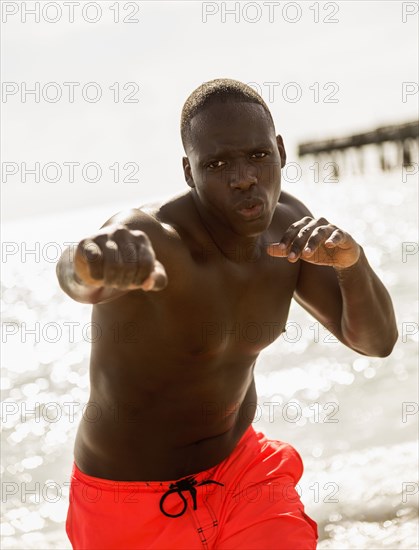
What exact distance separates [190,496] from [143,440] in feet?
0.93

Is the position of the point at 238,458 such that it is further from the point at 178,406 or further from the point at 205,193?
the point at 205,193

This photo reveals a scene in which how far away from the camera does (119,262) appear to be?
2.33m

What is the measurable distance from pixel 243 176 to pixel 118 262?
1102 mm

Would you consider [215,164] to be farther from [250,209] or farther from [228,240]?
[228,240]

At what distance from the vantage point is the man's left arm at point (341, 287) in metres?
3.15

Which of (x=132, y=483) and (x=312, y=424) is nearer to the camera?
(x=132, y=483)

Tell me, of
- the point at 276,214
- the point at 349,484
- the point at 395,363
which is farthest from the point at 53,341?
the point at 276,214

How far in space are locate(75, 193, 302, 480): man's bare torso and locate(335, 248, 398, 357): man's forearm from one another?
29 cm

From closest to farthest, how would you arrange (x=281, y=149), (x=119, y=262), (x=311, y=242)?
(x=119, y=262) < (x=311, y=242) < (x=281, y=149)

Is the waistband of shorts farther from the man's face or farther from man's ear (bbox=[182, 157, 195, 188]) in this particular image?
man's ear (bbox=[182, 157, 195, 188])

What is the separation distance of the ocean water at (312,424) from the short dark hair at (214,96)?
66 centimetres

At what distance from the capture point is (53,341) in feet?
67.6

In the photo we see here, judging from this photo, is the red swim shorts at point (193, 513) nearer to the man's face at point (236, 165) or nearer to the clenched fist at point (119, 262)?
the man's face at point (236, 165)

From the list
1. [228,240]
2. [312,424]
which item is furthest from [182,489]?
[312,424]
